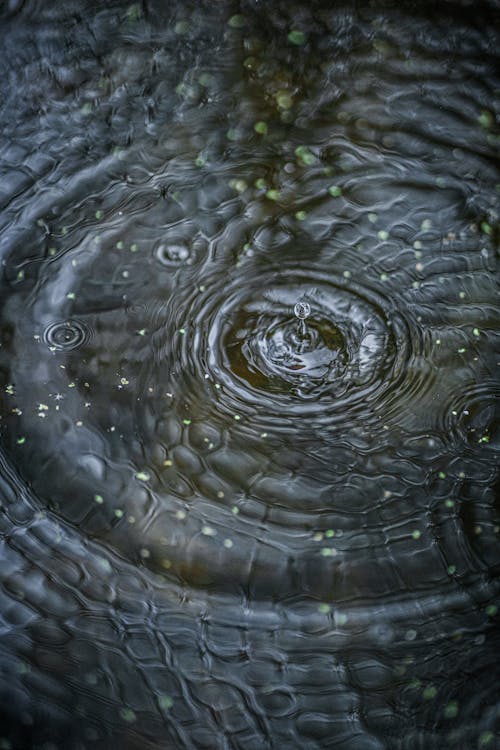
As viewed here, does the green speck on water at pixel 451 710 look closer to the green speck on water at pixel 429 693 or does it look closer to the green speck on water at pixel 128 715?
the green speck on water at pixel 429 693

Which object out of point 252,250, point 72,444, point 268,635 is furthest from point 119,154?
point 268,635

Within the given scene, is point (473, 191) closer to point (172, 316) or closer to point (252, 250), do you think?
point (252, 250)

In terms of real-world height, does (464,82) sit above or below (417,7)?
below

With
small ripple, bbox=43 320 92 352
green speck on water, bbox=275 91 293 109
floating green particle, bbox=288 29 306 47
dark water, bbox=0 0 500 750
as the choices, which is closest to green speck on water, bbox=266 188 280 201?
dark water, bbox=0 0 500 750

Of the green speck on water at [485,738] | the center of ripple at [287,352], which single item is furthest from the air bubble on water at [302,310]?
the green speck on water at [485,738]

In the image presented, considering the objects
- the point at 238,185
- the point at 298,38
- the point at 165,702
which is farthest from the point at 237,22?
the point at 165,702

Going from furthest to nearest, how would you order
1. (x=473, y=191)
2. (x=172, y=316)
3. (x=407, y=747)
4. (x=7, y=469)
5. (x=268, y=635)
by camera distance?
(x=473, y=191) < (x=172, y=316) < (x=7, y=469) < (x=268, y=635) < (x=407, y=747)
